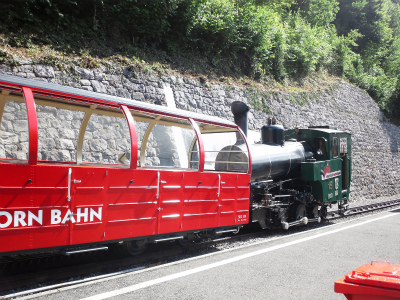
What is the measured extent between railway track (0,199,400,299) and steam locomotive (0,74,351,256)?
276mm

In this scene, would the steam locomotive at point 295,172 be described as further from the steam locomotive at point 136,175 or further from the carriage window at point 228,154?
the carriage window at point 228,154

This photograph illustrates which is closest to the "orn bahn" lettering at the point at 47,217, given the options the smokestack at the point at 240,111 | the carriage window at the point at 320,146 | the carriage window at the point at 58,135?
the carriage window at the point at 58,135

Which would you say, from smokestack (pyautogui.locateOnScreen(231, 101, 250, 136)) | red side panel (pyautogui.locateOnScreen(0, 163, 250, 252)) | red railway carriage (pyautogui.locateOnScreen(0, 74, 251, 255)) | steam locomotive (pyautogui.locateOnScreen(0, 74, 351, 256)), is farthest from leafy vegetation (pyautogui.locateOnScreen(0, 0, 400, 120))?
red side panel (pyautogui.locateOnScreen(0, 163, 250, 252))

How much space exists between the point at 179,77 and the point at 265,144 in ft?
15.2

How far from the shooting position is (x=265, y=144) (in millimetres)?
8641

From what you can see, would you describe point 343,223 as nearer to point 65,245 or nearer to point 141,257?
point 141,257

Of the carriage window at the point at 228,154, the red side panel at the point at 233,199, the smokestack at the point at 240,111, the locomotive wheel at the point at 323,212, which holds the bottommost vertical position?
the locomotive wheel at the point at 323,212

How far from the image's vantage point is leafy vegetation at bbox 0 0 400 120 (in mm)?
9500

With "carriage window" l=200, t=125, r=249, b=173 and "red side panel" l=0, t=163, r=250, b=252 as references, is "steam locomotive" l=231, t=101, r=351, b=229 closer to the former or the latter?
"carriage window" l=200, t=125, r=249, b=173

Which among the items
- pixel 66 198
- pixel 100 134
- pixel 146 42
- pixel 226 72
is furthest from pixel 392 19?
pixel 66 198

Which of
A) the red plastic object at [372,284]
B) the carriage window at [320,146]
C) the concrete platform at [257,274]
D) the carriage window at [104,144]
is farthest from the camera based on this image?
the carriage window at [320,146]

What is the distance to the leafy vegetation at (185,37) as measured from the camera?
950cm

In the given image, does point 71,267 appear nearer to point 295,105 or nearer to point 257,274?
point 257,274

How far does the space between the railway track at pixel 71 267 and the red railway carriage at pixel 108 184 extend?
406 millimetres
